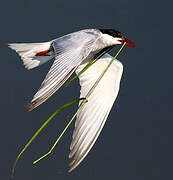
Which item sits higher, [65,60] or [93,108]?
[65,60]

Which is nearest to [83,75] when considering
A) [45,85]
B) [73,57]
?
[73,57]

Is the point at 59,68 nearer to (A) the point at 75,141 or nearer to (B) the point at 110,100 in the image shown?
(A) the point at 75,141

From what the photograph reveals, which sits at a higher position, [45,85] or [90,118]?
[45,85]

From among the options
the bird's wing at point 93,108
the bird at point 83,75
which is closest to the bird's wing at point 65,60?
the bird at point 83,75

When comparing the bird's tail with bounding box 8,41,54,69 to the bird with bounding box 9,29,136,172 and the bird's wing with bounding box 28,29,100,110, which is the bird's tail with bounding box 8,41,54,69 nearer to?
the bird with bounding box 9,29,136,172

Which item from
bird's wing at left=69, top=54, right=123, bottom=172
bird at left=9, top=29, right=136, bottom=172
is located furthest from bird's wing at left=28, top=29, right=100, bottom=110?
bird's wing at left=69, top=54, right=123, bottom=172

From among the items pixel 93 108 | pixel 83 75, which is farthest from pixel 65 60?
pixel 83 75

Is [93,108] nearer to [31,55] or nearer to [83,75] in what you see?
[83,75]

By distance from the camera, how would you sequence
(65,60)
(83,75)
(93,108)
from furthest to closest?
1. (83,75)
2. (93,108)
3. (65,60)
